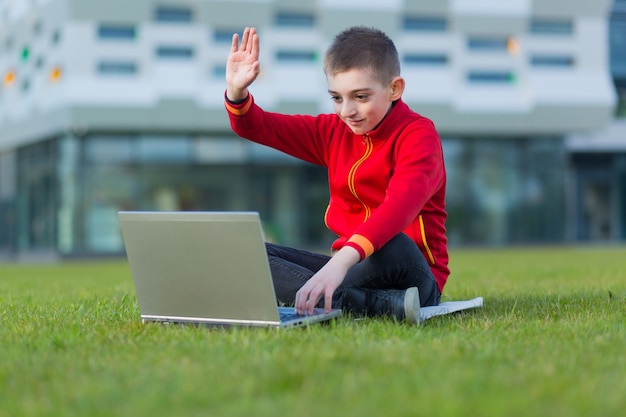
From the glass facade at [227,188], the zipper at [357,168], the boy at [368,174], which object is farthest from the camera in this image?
the glass facade at [227,188]

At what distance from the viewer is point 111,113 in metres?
22.5

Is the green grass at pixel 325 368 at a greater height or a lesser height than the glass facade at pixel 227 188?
greater

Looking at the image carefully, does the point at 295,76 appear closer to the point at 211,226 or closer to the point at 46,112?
the point at 46,112

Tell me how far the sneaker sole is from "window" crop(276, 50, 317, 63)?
20.4 metres

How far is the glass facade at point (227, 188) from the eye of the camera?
23484mm

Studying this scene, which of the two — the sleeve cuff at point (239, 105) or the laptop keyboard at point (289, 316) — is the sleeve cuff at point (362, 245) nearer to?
the laptop keyboard at point (289, 316)

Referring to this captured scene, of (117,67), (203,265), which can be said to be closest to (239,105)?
(203,265)

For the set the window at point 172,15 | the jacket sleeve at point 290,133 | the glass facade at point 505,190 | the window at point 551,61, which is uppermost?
the window at point 172,15

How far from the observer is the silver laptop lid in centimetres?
331

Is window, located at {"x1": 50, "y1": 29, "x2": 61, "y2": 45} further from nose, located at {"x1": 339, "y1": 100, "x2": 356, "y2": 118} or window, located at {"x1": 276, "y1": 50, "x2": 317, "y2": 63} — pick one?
nose, located at {"x1": 339, "y1": 100, "x2": 356, "y2": 118}

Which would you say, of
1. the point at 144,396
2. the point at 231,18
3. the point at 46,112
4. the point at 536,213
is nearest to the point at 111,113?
the point at 46,112

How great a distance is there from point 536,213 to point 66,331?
79.5ft

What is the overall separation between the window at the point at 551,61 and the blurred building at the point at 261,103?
1.7 inches

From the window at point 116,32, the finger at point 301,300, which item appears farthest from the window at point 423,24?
the finger at point 301,300
